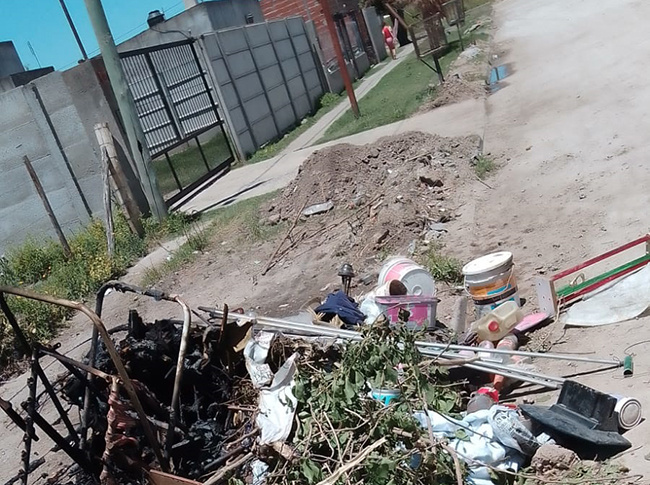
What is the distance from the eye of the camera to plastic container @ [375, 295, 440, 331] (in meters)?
4.59

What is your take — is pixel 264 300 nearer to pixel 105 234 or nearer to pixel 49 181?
pixel 105 234

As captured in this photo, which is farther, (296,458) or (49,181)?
(49,181)

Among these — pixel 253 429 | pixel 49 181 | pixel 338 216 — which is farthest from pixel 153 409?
pixel 49 181

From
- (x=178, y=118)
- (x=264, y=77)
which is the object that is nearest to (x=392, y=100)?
(x=264, y=77)

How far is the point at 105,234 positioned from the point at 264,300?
14.4 ft

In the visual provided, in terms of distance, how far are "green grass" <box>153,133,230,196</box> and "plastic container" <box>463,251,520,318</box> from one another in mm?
7467

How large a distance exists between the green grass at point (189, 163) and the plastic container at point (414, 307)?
7326 millimetres

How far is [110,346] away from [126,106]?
7714 mm

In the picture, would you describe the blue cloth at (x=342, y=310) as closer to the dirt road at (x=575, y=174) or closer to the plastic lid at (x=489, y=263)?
the plastic lid at (x=489, y=263)

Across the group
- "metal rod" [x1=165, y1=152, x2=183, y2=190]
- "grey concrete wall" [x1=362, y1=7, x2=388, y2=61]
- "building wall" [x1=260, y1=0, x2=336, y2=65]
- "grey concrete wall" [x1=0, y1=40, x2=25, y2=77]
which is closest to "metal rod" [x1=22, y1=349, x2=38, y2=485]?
"metal rod" [x1=165, y1=152, x2=183, y2=190]

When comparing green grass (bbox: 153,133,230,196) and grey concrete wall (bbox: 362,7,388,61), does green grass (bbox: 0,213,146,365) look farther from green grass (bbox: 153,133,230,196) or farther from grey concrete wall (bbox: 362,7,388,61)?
grey concrete wall (bbox: 362,7,388,61)

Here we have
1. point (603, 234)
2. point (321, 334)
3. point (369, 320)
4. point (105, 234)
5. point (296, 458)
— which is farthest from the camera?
point (105, 234)

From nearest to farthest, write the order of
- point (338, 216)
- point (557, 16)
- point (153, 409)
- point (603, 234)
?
1. point (153, 409)
2. point (603, 234)
3. point (338, 216)
4. point (557, 16)

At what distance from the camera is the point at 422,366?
144 inches
